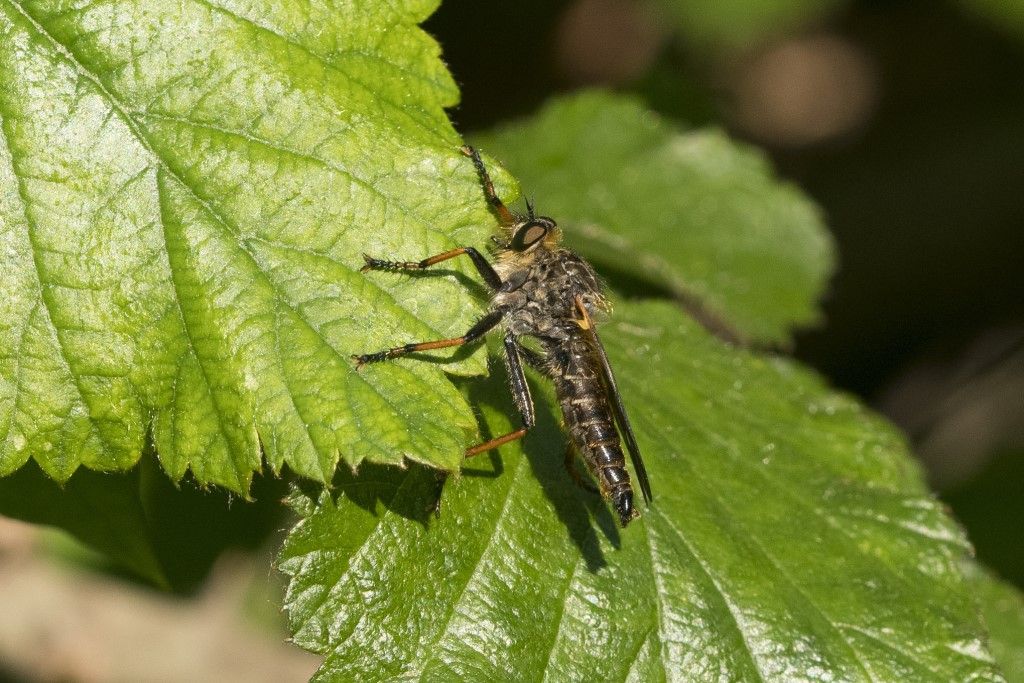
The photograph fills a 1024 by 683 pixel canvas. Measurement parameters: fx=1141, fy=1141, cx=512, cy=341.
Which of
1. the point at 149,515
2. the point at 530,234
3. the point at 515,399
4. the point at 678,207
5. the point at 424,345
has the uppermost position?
the point at 678,207

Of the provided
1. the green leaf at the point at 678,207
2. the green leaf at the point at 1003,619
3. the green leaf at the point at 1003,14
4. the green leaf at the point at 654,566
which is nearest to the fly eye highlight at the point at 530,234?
the green leaf at the point at 654,566

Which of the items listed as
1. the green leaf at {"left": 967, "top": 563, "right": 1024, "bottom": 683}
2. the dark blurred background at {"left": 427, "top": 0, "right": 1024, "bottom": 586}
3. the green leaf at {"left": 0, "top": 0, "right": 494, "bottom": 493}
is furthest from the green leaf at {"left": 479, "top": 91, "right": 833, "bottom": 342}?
the green leaf at {"left": 0, "top": 0, "right": 494, "bottom": 493}

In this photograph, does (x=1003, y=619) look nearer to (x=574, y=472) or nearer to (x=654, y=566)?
(x=654, y=566)

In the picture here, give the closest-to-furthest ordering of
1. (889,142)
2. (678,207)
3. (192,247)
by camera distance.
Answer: (192,247), (678,207), (889,142)

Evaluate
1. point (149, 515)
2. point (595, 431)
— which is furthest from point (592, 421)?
point (149, 515)

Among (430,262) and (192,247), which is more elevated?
(430,262)

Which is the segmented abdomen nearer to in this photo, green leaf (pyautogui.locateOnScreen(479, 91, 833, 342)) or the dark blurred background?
green leaf (pyautogui.locateOnScreen(479, 91, 833, 342))

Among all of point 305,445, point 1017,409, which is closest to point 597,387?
point 305,445
